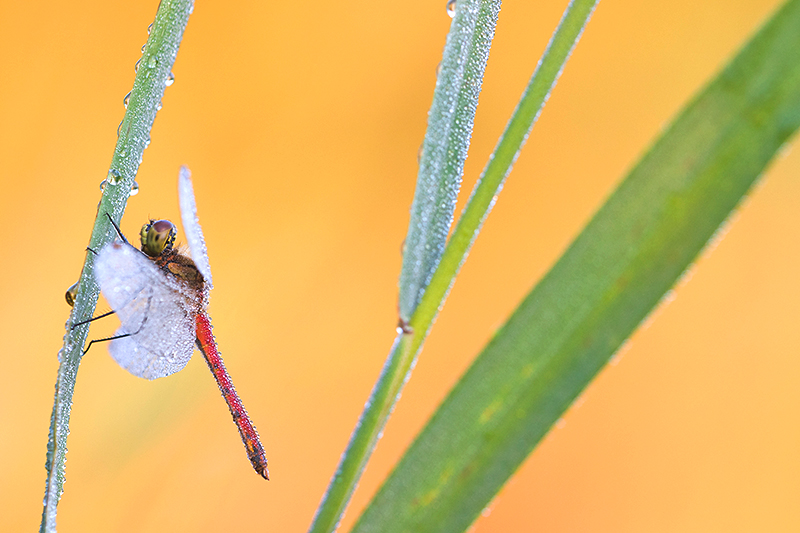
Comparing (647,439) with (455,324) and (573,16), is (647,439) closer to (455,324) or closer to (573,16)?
(455,324)

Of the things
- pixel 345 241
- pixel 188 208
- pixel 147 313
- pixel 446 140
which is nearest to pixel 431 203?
pixel 446 140

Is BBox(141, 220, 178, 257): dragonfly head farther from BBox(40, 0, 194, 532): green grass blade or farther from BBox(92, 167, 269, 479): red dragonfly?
BBox(40, 0, 194, 532): green grass blade

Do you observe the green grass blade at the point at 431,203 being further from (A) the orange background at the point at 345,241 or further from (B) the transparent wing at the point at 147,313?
(A) the orange background at the point at 345,241

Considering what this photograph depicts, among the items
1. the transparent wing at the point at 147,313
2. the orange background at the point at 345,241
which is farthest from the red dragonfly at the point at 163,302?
the orange background at the point at 345,241

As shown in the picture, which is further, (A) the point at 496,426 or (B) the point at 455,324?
(B) the point at 455,324

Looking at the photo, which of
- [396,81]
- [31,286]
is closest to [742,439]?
[396,81]

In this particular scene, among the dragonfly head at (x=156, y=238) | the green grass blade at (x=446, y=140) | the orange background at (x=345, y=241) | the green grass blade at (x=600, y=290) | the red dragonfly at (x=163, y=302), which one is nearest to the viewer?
the green grass blade at (x=600, y=290)

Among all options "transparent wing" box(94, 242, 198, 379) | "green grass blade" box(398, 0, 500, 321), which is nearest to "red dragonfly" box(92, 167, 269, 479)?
"transparent wing" box(94, 242, 198, 379)
